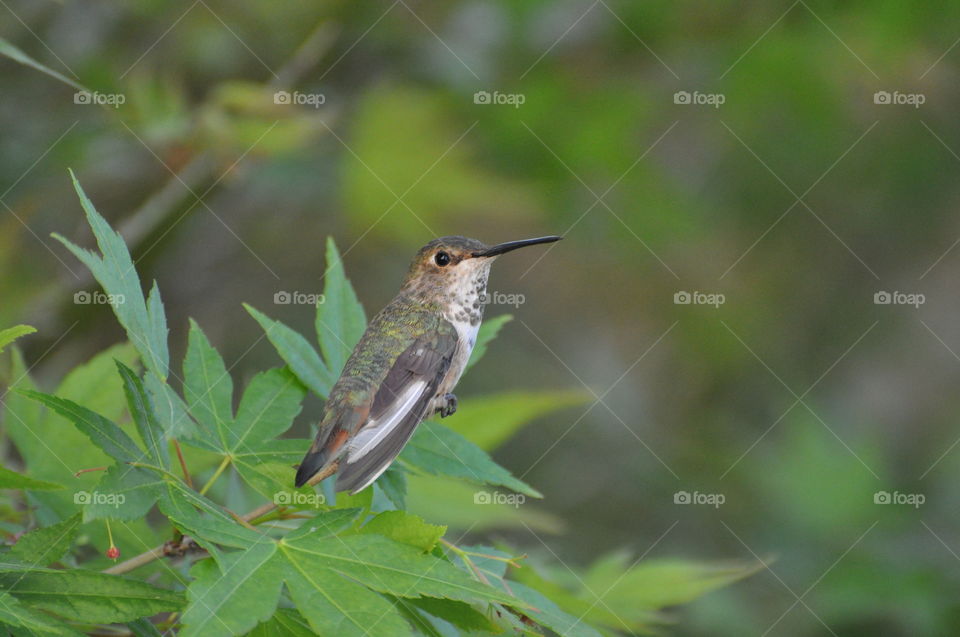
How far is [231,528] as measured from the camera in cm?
140

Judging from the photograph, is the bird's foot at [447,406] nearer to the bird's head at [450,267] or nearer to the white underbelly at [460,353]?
the white underbelly at [460,353]

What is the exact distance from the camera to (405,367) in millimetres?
1689

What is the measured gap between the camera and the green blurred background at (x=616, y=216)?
3807 mm

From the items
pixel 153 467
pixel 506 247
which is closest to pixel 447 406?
pixel 506 247

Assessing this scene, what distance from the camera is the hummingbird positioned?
1.48 metres

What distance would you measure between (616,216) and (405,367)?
116 inches

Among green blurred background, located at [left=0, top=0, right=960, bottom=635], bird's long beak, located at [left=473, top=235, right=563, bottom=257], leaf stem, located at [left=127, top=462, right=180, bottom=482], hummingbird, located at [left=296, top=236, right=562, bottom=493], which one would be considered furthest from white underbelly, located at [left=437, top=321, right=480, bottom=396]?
green blurred background, located at [left=0, top=0, right=960, bottom=635]

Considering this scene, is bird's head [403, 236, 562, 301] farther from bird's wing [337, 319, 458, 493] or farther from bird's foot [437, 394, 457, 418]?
bird's foot [437, 394, 457, 418]

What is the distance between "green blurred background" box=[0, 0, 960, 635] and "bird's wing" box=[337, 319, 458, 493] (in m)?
1.15

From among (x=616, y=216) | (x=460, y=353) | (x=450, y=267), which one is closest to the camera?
(x=460, y=353)

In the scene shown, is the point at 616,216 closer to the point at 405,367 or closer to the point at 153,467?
the point at 405,367

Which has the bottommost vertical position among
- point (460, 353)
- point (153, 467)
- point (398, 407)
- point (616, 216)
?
point (153, 467)

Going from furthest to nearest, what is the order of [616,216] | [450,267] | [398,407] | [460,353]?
1. [616,216]
2. [450,267]
3. [460,353]
4. [398,407]

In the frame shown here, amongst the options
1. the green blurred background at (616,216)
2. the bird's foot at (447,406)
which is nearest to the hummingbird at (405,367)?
the bird's foot at (447,406)
